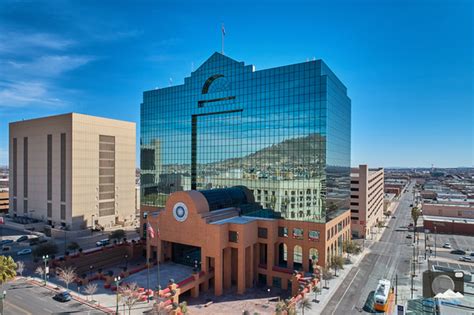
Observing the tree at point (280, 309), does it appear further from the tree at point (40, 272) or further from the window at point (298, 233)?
the tree at point (40, 272)

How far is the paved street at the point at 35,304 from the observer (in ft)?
122

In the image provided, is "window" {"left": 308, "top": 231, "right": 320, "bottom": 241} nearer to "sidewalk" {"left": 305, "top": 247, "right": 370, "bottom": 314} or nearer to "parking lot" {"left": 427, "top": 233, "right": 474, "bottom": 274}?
"sidewalk" {"left": 305, "top": 247, "right": 370, "bottom": 314}

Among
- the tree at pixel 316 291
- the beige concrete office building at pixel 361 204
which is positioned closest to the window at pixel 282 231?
the tree at pixel 316 291

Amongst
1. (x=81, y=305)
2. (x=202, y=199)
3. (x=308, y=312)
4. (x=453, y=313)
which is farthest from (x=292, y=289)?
(x=453, y=313)

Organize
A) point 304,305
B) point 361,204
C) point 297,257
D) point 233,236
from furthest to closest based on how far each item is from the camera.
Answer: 1. point 361,204
2. point 297,257
3. point 233,236
4. point 304,305

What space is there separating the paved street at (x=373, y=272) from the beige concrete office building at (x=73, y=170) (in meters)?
77.1

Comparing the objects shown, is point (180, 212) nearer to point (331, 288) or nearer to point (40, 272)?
point (40, 272)

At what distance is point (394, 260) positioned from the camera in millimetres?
63719

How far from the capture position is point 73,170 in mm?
84875

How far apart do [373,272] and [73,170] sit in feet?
278

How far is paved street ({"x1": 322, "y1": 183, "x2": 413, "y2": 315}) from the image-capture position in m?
42.1

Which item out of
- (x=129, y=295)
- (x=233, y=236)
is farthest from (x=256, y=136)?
(x=129, y=295)

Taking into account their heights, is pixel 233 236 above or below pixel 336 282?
above

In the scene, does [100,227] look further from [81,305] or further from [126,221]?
[81,305]
